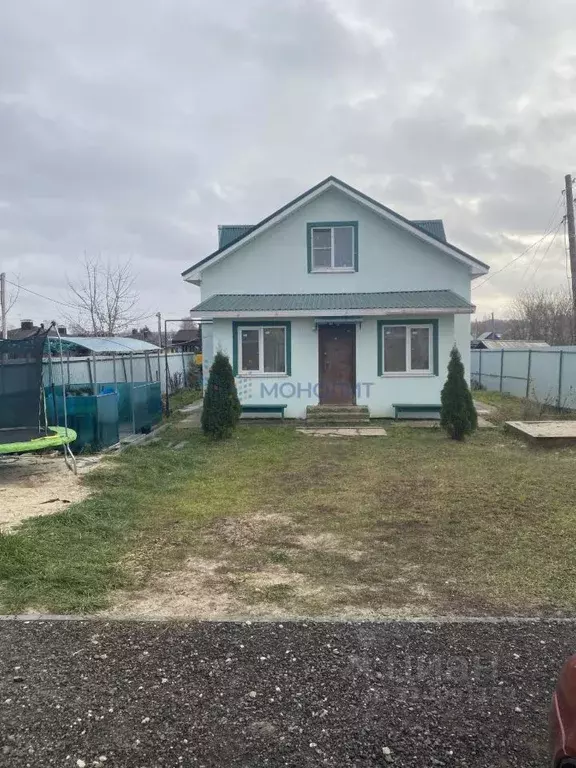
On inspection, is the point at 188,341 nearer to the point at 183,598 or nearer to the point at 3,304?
the point at 3,304

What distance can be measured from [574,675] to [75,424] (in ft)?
32.8

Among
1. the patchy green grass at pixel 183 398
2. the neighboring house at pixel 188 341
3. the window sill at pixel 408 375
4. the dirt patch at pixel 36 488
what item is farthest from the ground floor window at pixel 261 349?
the neighboring house at pixel 188 341

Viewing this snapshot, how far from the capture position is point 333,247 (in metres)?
16.2

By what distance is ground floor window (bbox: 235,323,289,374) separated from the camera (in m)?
15.8

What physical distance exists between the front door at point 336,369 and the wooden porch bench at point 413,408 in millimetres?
1201

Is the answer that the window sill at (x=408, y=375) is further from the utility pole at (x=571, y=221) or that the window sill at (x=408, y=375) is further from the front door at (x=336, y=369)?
the utility pole at (x=571, y=221)

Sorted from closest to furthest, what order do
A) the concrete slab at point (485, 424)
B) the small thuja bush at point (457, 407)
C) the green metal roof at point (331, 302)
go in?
the small thuja bush at point (457, 407) < the concrete slab at point (485, 424) < the green metal roof at point (331, 302)

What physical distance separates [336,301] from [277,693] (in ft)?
42.3

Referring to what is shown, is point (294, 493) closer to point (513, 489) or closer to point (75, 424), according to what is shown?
point (513, 489)

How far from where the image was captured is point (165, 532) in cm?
631

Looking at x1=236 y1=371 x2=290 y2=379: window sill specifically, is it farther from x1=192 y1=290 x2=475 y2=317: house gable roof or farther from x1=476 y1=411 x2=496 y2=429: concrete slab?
x1=476 y1=411 x2=496 y2=429: concrete slab

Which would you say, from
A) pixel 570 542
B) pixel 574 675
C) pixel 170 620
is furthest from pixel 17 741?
pixel 570 542

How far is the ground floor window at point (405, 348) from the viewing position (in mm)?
15531

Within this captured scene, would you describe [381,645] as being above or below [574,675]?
below
